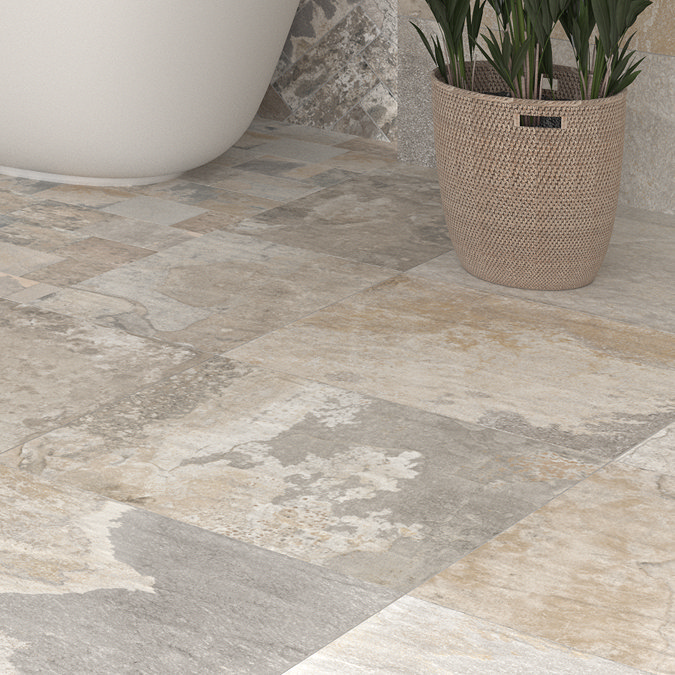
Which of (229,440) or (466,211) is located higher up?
(466,211)

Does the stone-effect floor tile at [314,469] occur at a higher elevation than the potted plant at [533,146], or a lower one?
lower

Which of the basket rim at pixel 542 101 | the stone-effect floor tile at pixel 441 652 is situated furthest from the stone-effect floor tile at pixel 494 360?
the stone-effect floor tile at pixel 441 652

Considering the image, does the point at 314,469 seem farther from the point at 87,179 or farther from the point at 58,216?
the point at 87,179

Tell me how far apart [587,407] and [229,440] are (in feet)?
1.95

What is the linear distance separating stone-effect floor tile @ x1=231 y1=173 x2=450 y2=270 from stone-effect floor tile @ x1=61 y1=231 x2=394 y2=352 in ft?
0.23

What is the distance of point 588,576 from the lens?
1.46m

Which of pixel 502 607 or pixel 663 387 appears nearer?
pixel 502 607

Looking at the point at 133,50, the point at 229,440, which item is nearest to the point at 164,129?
the point at 133,50

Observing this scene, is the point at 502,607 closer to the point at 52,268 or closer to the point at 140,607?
the point at 140,607

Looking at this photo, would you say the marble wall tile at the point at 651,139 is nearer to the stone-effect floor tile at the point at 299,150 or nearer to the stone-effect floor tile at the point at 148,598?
the stone-effect floor tile at the point at 299,150

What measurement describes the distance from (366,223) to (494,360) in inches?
32.4

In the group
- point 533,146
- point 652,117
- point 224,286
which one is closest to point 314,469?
point 224,286

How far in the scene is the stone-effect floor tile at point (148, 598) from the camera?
1300 mm

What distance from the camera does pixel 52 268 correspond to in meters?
2.51
